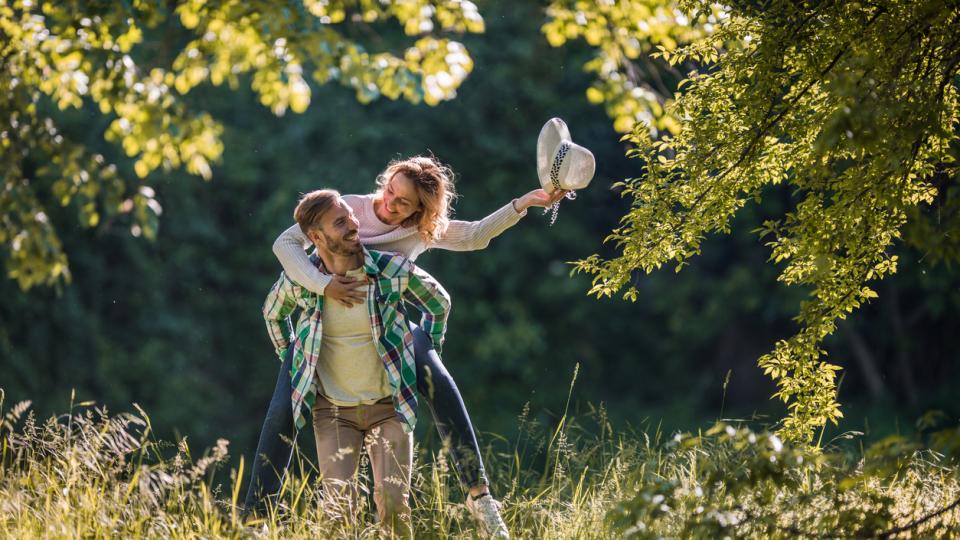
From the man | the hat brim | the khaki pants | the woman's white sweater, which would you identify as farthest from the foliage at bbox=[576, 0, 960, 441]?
the khaki pants

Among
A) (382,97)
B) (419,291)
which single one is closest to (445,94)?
(419,291)

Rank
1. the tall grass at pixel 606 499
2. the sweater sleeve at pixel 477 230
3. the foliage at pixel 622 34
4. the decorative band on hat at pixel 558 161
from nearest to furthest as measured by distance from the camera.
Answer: the tall grass at pixel 606 499
the decorative band on hat at pixel 558 161
the sweater sleeve at pixel 477 230
the foliage at pixel 622 34

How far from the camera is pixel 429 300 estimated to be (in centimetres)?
442

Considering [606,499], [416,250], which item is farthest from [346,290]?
[606,499]

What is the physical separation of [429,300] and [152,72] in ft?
14.7

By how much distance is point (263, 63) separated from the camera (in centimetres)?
834

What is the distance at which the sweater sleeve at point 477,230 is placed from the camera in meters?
4.51

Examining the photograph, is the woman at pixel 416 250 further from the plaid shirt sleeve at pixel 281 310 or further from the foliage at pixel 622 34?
the foliage at pixel 622 34

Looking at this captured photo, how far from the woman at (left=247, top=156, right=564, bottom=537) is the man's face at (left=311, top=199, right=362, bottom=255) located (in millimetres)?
101

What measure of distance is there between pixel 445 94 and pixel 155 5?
6.97 ft

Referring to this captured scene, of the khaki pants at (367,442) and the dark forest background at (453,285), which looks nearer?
the khaki pants at (367,442)

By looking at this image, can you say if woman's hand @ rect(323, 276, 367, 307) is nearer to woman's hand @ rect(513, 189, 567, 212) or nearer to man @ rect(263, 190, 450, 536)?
man @ rect(263, 190, 450, 536)

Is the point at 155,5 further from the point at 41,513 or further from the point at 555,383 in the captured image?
the point at 555,383

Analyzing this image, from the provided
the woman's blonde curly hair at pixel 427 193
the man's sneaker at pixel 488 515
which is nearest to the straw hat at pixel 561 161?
the woman's blonde curly hair at pixel 427 193
